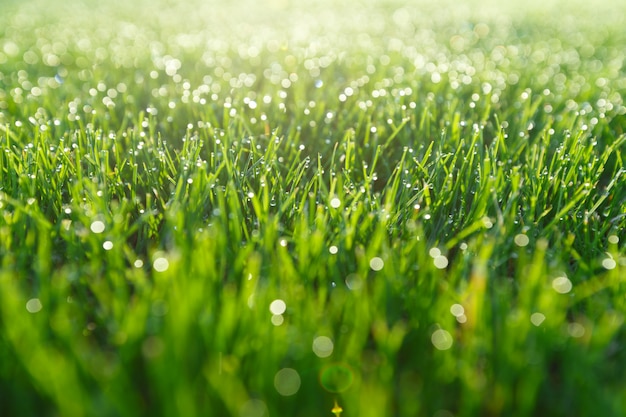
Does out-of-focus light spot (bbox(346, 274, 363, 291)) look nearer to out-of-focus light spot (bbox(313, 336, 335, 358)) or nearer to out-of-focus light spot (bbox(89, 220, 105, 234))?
out-of-focus light spot (bbox(313, 336, 335, 358))

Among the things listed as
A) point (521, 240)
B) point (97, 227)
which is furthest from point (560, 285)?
point (97, 227)

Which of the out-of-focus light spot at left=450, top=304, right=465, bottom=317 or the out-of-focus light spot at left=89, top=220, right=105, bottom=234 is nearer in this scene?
the out-of-focus light spot at left=450, top=304, right=465, bottom=317

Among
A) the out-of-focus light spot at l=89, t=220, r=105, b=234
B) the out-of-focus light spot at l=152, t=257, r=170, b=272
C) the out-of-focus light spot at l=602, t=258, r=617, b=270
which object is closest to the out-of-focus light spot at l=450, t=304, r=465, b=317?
the out-of-focus light spot at l=602, t=258, r=617, b=270

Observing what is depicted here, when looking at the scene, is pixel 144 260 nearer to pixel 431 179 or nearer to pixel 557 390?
pixel 431 179

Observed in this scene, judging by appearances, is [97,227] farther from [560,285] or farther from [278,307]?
[560,285]

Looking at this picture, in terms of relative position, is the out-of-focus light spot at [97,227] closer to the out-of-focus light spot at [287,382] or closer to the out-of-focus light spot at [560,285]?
the out-of-focus light spot at [287,382]

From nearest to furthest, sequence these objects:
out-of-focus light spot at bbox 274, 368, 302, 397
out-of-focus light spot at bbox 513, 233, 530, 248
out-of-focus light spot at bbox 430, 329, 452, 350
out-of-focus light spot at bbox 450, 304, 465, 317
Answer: out-of-focus light spot at bbox 274, 368, 302, 397 → out-of-focus light spot at bbox 430, 329, 452, 350 → out-of-focus light spot at bbox 450, 304, 465, 317 → out-of-focus light spot at bbox 513, 233, 530, 248

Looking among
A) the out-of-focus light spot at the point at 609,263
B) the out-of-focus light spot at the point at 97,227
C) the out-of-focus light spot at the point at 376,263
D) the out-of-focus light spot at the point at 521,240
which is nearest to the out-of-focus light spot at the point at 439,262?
the out-of-focus light spot at the point at 376,263

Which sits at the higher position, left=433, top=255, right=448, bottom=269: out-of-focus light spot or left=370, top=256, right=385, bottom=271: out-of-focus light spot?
left=433, top=255, right=448, bottom=269: out-of-focus light spot
